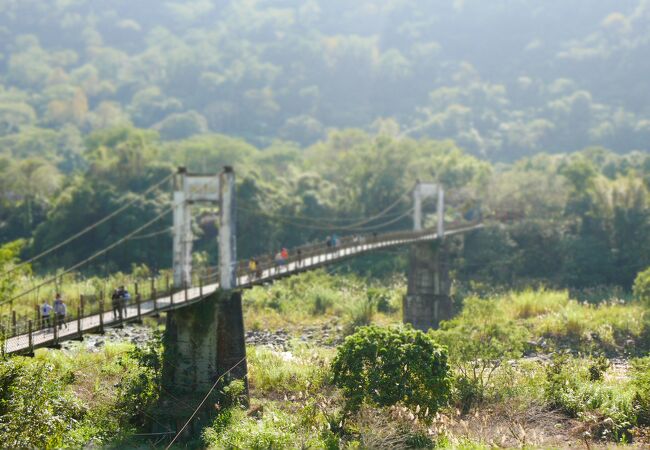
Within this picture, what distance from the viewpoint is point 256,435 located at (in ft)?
56.8

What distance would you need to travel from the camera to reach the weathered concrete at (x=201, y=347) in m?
21.3

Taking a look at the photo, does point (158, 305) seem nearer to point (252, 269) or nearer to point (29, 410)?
point (252, 269)

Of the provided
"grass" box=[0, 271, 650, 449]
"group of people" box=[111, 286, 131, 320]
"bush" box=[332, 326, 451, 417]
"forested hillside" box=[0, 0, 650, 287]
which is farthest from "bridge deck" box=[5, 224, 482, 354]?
"forested hillside" box=[0, 0, 650, 287]

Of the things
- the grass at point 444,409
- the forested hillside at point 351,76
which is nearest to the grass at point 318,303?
the grass at point 444,409

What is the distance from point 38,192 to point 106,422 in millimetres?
41095

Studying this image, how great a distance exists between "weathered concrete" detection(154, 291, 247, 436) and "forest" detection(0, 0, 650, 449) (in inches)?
23.3

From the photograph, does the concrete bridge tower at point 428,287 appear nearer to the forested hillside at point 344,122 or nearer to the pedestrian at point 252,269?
the forested hillside at point 344,122

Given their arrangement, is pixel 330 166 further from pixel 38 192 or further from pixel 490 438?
pixel 490 438

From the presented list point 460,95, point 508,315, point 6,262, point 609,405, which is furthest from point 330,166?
point 460,95

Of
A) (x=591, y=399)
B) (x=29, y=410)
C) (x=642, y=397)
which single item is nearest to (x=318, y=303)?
(x=591, y=399)

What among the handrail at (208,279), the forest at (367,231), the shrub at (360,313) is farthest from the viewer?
the shrub at (360,313)

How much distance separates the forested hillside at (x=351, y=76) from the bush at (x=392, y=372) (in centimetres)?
8003

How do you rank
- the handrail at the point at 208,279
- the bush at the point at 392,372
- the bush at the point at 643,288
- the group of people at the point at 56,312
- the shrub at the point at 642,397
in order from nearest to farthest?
the handrail at the point at 208,279 → the group of people at the point at 56,312 → the bush at the point at 392,372 → the shrub at the point at 642,397 → the bush at the point at 643,288

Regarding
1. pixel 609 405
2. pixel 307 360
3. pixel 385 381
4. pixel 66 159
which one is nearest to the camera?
pixel 385 381
